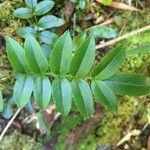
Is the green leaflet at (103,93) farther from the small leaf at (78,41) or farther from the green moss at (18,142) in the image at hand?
the green moss at (18,142)

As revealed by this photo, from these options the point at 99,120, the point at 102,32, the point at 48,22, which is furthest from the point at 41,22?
the point at 99,120

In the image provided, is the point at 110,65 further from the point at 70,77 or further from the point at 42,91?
the point at 42,91

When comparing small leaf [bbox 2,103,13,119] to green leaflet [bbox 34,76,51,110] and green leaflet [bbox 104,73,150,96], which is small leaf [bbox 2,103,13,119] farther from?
green leaflet [bbox 104,73,150,96]

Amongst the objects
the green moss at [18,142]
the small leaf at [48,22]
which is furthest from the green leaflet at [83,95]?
the green moss at [18,142]

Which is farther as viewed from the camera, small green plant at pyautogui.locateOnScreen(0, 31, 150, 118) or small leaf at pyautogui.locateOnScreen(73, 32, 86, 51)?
small leaf at pyautogui.locateOnScreen(73, 32, 86, 51)

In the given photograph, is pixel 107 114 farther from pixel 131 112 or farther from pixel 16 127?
pixel 16 127

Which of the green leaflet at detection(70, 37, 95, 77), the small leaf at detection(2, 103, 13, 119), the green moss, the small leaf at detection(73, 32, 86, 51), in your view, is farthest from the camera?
the green moss

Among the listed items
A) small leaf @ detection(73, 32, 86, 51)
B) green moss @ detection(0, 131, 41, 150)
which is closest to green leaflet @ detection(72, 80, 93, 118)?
small leaf @ detection(73, 32, 86, 51)
